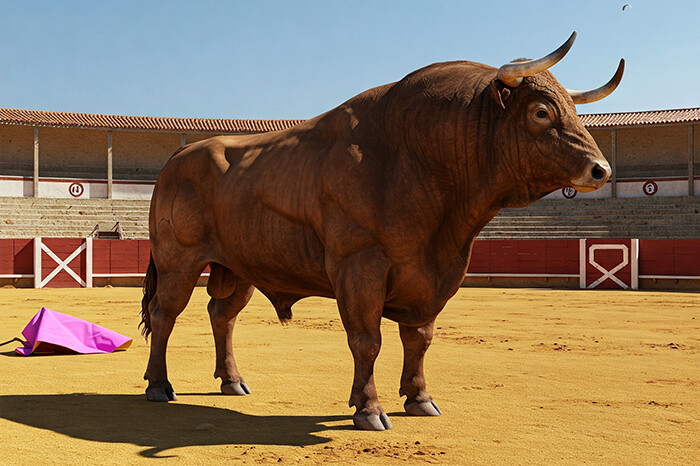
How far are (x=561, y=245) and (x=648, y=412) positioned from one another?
16.0m

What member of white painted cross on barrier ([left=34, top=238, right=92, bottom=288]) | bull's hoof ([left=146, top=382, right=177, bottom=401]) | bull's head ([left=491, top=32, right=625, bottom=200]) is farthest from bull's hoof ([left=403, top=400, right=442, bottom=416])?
white painted cross on barrier ([left=34, top=238, right=92, bottom=288])

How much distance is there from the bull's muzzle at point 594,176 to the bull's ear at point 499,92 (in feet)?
1.61

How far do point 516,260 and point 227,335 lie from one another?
630 inches

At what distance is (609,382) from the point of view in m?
5.27

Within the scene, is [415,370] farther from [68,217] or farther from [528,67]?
[68,217]

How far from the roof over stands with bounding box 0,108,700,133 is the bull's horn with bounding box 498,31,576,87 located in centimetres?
2561

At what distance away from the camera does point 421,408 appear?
4.07 meters

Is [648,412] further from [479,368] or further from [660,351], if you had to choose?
[660,351]

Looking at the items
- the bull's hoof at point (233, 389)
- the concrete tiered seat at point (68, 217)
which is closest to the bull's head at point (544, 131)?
the bull's hoof at point (233, 389)

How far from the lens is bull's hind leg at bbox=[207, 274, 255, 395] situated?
15.6ft

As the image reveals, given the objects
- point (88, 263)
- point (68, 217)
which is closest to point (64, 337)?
point (88, 263)

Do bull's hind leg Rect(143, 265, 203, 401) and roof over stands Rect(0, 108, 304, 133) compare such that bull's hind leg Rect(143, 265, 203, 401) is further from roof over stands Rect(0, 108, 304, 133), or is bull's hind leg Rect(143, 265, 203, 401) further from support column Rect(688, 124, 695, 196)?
support column Rect(688, 124, 695, 196)

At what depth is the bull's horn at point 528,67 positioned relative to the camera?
322 centimetres

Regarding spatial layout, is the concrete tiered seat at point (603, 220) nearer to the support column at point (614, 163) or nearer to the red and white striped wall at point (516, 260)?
the support column at point (614, 163)
